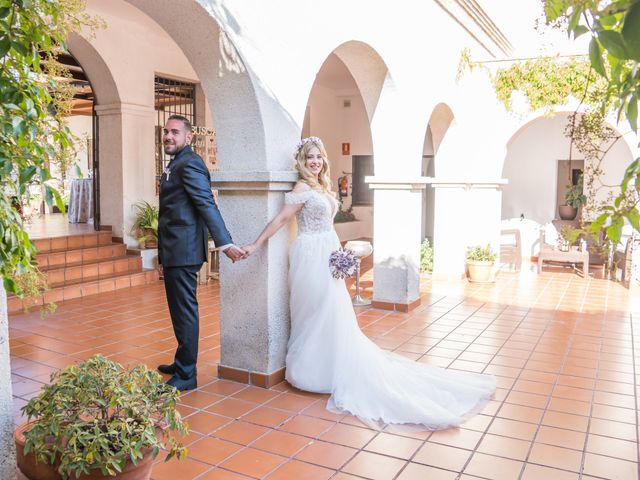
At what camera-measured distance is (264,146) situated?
4242mm

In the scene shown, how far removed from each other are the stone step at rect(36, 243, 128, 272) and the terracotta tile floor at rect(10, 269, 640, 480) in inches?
35.6

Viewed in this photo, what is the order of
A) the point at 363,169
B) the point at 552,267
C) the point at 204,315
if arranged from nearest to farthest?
1. the point at 204,315
2. the point at 552,267
3. the point at 363,169

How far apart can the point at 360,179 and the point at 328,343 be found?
39.2 ft

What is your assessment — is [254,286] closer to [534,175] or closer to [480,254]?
[480,254]

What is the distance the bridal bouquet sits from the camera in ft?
14.2

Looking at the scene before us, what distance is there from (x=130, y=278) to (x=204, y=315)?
2273 millimetres

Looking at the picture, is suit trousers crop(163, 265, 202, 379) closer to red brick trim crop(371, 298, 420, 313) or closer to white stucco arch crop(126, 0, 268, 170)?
white stucco arch crop(126, 0, 268, 170)

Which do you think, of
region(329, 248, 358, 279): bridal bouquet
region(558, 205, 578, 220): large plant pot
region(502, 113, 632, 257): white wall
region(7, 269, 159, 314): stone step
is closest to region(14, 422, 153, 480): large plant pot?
region(329, 248, 358, 279): bridal bouquet

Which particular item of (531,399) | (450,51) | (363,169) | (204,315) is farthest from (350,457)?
(363,169)

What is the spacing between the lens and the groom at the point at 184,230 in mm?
4043

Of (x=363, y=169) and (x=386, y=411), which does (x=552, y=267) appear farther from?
(x=386, y=411)

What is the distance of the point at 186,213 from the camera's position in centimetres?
411

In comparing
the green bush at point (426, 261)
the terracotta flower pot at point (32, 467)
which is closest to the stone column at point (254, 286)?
the terracotta flower pot at point (32, 467)

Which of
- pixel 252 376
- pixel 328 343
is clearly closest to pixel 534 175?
pixel 328 343
